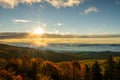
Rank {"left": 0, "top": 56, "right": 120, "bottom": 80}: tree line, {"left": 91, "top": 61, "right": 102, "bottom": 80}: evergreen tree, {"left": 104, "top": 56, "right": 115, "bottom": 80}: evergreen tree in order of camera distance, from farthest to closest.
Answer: {"left": 104, "top": 56, "right": 115, "bottom": 80}: evergreen tree < {"left": 0, "top": 56, "right": 120, "bottom": 80}: tree line < {"left": 91, "top": 61, "right": 102, "bottom": 80}: evergreen tree

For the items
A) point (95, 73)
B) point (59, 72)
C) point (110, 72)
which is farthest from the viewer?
point (59, 72)

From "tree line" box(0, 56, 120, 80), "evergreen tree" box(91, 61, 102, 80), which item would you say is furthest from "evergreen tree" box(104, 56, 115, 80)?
"evergreen tree" box(91, 61, 102, 80)

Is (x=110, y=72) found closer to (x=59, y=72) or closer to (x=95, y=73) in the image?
(x=95, y=73)

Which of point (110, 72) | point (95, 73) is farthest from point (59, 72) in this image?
point (110, 72)

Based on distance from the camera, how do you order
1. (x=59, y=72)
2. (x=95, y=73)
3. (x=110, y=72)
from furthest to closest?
(x=59, y=72), (x=110, y=72), (x=95, y=73)

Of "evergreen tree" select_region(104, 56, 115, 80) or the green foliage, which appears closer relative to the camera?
the green foliage

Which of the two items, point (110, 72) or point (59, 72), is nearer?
point (110, 72)

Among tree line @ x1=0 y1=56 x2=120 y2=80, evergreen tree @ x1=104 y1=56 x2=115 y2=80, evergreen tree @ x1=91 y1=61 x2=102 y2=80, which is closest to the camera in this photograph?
evergreen tree @ x1=91 y1=61 x2=102 y2=80

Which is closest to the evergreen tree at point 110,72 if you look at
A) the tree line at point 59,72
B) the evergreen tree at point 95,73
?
the tree line at point 59,72

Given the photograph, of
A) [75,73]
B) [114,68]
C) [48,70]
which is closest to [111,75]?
[114,68]

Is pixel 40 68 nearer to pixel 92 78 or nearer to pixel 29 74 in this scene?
pixel 29 74

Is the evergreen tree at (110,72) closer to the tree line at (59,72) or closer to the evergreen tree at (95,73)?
the tree line at (59,72)

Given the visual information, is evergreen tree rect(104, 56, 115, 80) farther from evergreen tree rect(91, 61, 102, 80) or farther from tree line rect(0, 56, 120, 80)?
evergreen tree rect(91, 61, 102, 80)

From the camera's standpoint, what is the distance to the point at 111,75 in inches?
3573
